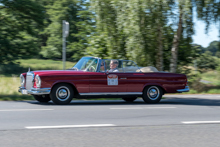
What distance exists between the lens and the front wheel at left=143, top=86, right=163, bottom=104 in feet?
39.8

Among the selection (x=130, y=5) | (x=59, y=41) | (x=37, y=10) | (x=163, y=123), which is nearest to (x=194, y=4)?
(x=130, y=5)

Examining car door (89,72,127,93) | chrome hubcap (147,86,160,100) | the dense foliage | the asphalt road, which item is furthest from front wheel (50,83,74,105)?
the dense foliage

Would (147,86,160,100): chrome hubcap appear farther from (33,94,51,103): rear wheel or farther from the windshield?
(33,94,51,103): rear wheel

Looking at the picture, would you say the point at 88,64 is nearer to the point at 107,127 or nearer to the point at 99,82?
the point at 99,82

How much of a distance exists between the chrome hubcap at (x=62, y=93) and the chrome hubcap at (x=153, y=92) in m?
2.87

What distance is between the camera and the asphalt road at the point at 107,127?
5793 millimetres

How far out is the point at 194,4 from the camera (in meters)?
15.9

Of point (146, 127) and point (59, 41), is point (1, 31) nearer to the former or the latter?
point (59, 41)

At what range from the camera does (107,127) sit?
7.14 metres

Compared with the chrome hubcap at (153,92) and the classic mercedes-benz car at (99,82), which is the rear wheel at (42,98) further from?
the chrome hubcap at (153,92)

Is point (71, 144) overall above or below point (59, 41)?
below

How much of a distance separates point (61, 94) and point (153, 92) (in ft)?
10.7

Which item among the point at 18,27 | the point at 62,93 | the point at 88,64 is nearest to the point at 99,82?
the point at 88,64

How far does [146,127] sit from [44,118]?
2397 mm
